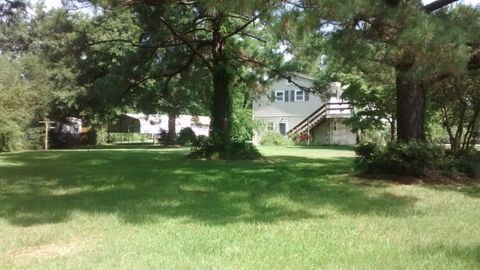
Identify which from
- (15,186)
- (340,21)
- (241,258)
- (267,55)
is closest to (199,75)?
(267,55)

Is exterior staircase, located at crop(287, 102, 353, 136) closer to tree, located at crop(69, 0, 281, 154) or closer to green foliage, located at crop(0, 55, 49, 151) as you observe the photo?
green foliage, located at crop(0, 55, 49, 151)

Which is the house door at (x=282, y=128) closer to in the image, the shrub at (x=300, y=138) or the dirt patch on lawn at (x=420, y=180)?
the shrub at (x=300, y=138)

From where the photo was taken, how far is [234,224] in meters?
6.95

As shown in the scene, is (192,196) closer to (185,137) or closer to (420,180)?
→ (420,180)

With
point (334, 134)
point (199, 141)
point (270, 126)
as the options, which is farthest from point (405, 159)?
point (270, 126)

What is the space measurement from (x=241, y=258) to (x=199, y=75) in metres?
16.3

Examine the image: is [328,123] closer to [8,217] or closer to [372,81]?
[372,81]

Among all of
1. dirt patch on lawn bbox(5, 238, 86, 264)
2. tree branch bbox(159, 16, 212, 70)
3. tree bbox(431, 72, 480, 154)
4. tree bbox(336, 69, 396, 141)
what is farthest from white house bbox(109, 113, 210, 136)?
dirt patch on lawn bbox(5, 238, 86, 264)

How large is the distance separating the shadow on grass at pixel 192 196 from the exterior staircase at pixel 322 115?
1022 inches

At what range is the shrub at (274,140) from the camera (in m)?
38.1

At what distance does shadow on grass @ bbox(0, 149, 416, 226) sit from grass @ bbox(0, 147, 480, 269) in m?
0.02

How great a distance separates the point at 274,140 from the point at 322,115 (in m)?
4.72

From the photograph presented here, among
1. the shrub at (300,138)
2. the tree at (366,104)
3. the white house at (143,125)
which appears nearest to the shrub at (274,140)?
the shrub at (300,138)

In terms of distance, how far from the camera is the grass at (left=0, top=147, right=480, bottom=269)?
17.2 ft
